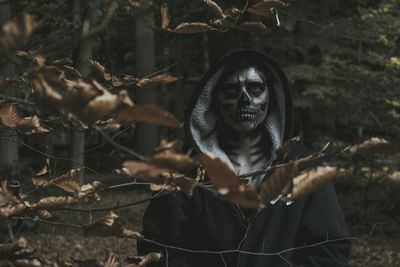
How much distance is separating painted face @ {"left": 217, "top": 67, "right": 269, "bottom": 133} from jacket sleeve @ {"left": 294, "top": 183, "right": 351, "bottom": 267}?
14.9 inches

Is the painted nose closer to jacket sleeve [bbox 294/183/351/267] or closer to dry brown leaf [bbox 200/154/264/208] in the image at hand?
jacket sleeve [bbox 294/183/351/267]

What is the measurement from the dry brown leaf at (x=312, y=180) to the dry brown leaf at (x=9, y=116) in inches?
32.1

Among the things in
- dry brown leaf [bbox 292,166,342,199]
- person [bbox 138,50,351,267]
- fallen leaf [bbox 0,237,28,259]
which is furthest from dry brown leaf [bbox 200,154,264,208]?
person [bbox 138,50,351,267]

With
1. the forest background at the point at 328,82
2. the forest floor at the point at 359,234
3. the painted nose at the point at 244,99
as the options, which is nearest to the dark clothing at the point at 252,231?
the painted nose at the point at 244,99

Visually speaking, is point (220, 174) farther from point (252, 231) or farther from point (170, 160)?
point (252, 231)

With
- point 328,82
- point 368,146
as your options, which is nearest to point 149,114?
point 368,146

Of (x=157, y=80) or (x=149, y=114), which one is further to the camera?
(x=157, y=80)

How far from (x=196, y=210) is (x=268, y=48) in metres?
9.49

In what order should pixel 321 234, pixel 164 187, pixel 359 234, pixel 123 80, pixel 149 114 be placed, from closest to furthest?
pixel 149 114 → pixel 164 187 → pixel 123 80 → pixel 321 234 → pixel 359 234

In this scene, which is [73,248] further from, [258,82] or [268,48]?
[258,82]

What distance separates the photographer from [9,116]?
1.63 m

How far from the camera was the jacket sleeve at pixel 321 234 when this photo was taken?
94.3 inches

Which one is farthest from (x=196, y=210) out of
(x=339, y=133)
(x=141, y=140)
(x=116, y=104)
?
(x=141, y=140)

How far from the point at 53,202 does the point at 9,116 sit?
268 millimetres
